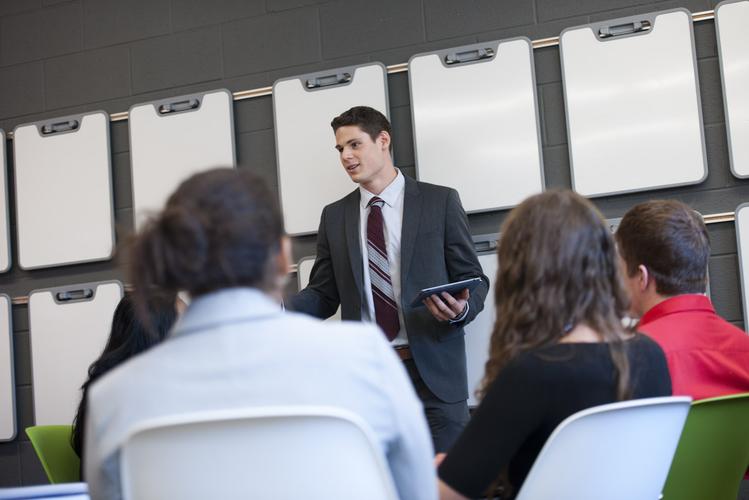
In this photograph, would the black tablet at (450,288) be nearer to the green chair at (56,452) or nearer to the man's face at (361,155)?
the man's face at (361,155)

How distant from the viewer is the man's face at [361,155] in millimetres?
3037

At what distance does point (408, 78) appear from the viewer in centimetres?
329

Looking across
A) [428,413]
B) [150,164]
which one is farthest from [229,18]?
[428,413]

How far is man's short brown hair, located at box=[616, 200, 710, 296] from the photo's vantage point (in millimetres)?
1900

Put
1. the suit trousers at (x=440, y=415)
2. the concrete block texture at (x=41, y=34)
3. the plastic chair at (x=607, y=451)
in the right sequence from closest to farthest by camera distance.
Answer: the plastic chair at (x=607, y=451)
the suit trousers at (x=440, y=415)
the concrete block texture at (x=41, y=34)

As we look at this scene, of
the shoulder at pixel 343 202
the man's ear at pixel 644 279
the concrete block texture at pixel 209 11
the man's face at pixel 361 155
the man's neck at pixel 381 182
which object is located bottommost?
the man's ear at pixel 644 279

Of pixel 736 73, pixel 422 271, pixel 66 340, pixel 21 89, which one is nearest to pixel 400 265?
pixel 422 271

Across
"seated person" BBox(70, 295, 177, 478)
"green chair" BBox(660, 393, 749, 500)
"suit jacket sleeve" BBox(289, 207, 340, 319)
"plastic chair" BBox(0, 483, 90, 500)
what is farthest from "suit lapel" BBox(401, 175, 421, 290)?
"plastic chair" BBox(0, 483, 90, 500)

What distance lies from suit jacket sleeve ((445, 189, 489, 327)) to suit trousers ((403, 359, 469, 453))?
1.08 feet

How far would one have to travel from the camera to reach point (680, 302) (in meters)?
1.87

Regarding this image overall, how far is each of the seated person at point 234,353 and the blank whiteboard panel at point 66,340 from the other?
2613 millimetres

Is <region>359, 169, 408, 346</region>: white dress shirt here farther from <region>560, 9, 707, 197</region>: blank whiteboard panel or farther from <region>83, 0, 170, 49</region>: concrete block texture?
<region>83, 0, 170, 49</region>: concrete block texture

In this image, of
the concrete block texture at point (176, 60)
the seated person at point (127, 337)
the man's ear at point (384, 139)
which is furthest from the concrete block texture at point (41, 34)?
the seated person at point (127, 337)

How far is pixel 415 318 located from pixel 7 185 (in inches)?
82.4
